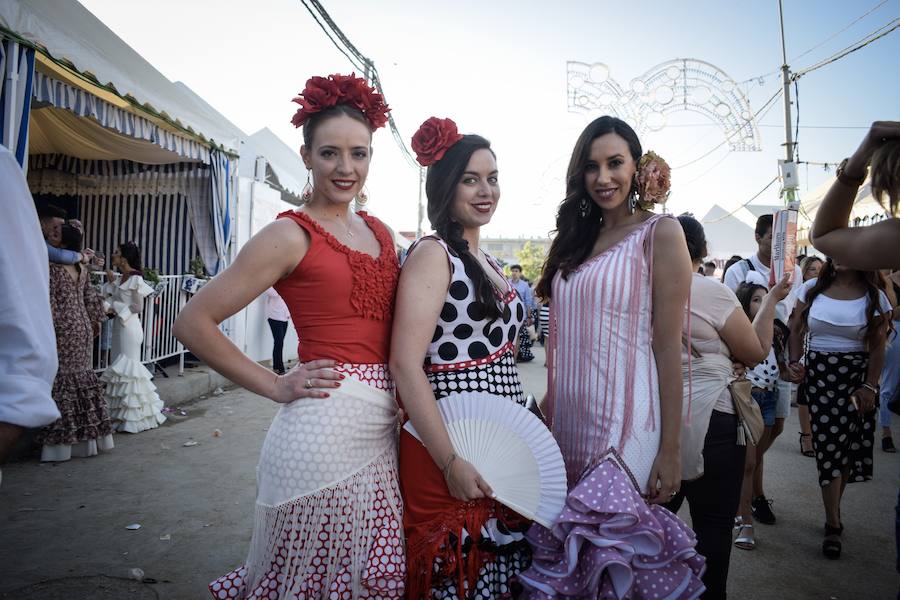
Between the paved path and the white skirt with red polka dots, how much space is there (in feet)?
4.63

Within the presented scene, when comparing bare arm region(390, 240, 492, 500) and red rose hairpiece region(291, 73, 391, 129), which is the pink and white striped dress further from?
red rose hairpiece region(291, 73, 391, 129)

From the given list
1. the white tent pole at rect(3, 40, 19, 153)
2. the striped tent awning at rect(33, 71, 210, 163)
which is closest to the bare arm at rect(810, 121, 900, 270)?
the white tent pole at rect(3, 40, 19, 153)

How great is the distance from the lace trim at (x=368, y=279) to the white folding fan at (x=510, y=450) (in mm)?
362

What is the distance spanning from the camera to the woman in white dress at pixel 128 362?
548 cm

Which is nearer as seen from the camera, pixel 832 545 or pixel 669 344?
pixel 669 344

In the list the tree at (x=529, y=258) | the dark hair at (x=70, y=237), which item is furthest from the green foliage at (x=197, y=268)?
the tree at (x=529, y=258)

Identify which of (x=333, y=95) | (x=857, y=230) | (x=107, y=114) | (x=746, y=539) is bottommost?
(x=746, y=539)

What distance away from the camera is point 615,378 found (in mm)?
1781

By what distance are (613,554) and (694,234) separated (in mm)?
1722

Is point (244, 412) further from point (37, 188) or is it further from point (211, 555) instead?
point (37, 188)

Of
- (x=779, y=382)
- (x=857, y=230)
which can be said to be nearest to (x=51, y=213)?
(x=857, y=230)

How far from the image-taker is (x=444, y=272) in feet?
5.61

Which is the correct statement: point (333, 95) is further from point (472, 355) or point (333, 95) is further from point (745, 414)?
point (745, 414)

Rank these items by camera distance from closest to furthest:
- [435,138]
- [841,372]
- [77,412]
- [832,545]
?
[435,138]
[832,545]
[841,372]
[77,412]
